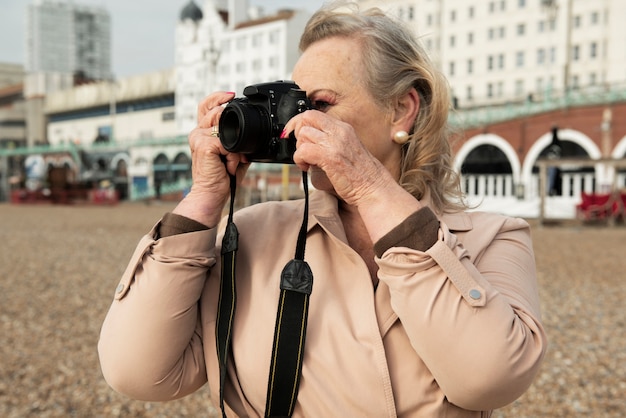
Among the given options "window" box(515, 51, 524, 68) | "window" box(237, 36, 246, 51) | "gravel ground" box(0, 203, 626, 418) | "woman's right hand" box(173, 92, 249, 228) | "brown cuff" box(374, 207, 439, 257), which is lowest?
"gravel ground" box(0, 203, 626, 418)

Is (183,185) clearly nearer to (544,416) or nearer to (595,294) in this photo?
(595,294)

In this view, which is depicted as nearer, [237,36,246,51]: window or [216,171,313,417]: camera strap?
[216,171,313,417]: camera strap

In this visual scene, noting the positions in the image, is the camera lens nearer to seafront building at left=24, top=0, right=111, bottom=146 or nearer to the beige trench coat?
the beige trench coat

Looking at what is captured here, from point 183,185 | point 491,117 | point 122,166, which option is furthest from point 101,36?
point 491,117

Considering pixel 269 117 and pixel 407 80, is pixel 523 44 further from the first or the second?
pixel 269 117

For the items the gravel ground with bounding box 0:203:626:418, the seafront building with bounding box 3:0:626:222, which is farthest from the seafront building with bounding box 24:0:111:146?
the gravel ground with bounding box 0:203:626:418

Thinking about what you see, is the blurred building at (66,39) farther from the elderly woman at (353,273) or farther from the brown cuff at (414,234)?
the brown cuff at (414,234)

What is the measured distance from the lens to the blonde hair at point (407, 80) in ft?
5.57

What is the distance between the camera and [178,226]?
1.57 m

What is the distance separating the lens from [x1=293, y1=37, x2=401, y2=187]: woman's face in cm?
166

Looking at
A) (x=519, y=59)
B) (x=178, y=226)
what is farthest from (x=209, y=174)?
(x=519, y=59)

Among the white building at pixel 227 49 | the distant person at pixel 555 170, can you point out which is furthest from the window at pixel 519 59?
the distant person at pixel 555 170

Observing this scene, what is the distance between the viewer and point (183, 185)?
46.6 meters

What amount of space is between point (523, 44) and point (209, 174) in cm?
5042
